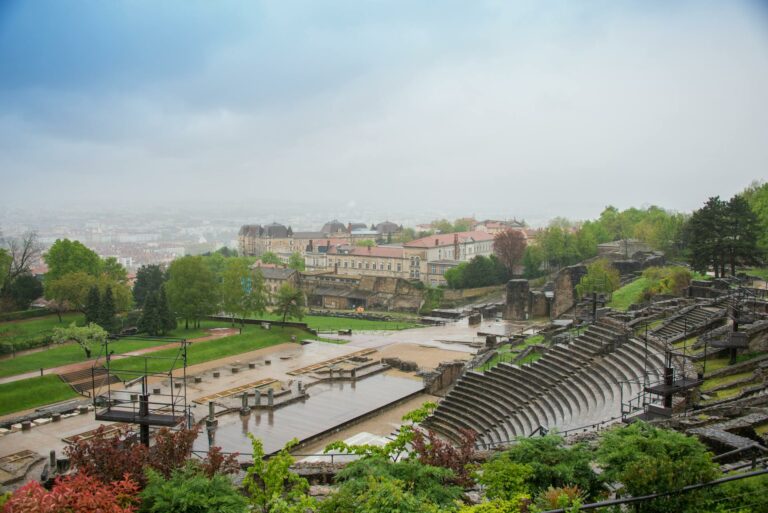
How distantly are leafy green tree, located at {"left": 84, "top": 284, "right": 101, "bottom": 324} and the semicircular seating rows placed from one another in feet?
107

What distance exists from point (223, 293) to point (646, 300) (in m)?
34.5

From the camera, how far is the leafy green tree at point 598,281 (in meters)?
49.7

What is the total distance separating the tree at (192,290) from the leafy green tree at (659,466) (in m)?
45.8

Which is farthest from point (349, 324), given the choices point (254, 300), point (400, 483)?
point (400, 483)

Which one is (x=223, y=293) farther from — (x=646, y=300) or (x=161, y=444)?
(x=161, y=444)

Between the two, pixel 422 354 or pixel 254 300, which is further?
pixel 254 300

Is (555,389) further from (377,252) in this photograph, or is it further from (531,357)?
(377,252)

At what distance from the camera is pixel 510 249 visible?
85812 mm

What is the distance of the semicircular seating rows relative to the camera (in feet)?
72.8

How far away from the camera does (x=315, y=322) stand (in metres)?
61.7

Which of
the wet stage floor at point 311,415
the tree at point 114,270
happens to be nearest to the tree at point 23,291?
the tree at point 114,270

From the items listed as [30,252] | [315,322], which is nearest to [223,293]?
[315,322]

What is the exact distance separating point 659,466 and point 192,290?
1845 inches

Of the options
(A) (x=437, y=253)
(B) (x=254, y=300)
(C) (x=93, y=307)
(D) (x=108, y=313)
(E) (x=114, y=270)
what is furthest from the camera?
(A) (x=437, y=253)
